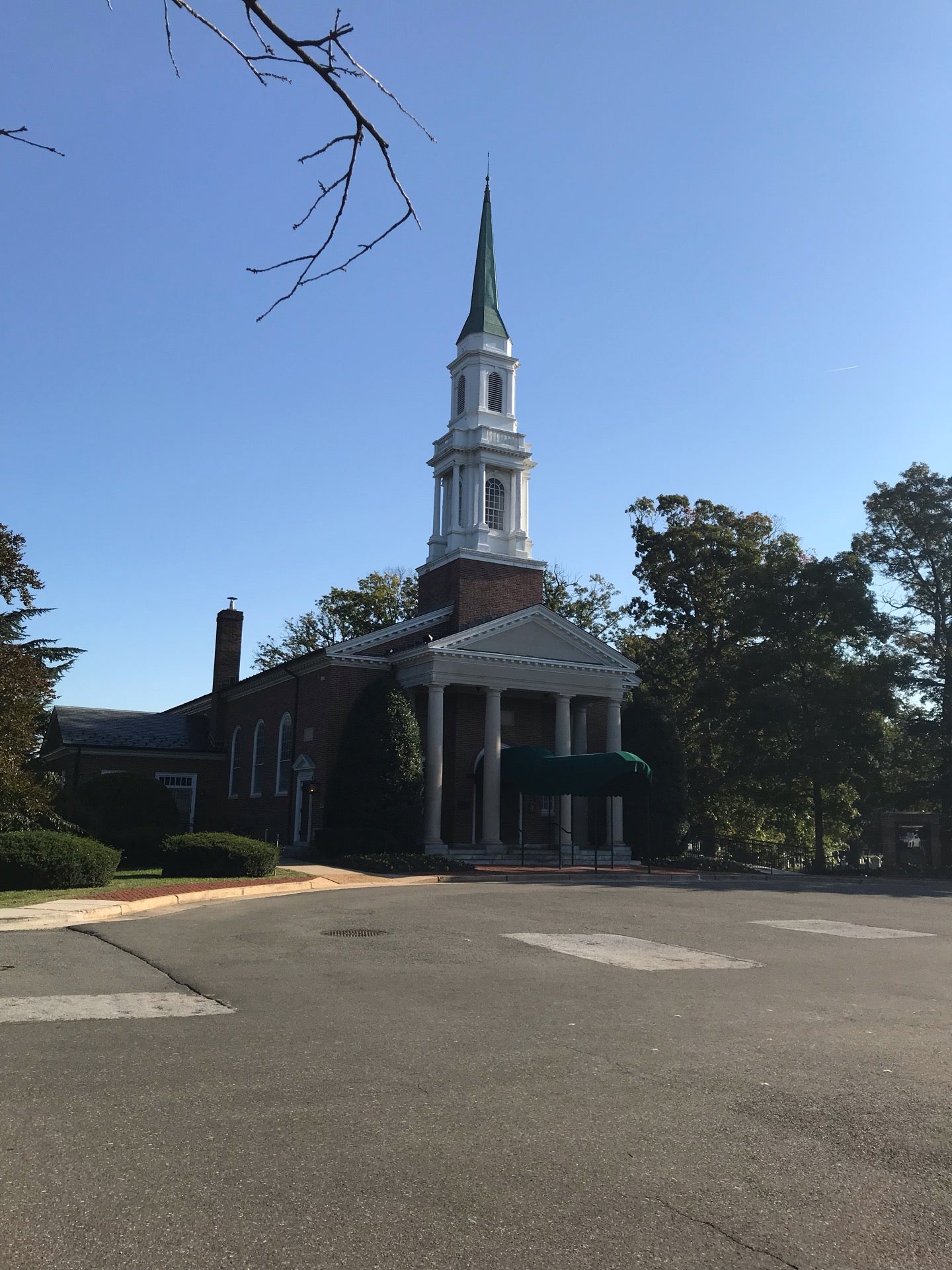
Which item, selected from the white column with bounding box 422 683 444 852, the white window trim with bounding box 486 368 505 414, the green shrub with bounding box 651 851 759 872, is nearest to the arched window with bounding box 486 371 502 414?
the white window trim with bounding box 486 368 505 414

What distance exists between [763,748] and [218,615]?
25635mm

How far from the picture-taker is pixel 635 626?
4728 centimetres

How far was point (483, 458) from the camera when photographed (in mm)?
38812

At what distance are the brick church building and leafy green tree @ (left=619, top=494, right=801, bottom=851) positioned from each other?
8.18m

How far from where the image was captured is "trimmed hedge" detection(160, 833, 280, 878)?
70.3ft

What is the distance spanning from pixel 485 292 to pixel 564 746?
778 inches

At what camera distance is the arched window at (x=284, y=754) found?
36.3 m

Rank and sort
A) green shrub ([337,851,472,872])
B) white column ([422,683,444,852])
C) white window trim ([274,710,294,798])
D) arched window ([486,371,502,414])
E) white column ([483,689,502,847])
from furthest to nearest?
1. arched window ([486,371,502,414])
2. white window trim ([274,710,294,798])
3. white column ([483,689,502,847])
4. white column ([422,683,444,852])
5. green shrub ([337,851,472,872])

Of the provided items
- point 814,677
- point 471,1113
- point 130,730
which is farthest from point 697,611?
point 471,1113

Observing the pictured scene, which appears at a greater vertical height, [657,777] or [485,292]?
[485,292]

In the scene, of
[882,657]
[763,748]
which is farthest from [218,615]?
[882,657]

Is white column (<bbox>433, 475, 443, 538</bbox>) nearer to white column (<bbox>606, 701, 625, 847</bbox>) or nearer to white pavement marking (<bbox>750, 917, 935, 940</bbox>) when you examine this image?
white column (<bbox>606, 701, 625, 847</bbox>)

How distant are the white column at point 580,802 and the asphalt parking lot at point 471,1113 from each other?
25176mm

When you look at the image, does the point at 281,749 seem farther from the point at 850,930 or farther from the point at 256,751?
the point at 850,930
